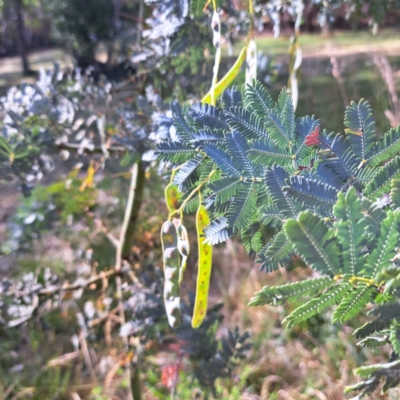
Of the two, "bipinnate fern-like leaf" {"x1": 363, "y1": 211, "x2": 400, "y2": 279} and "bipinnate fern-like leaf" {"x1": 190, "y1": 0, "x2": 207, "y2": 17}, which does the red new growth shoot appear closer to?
"bipinnate fern-like leaf" {"x1": 363, "y1": 211, "x2": 400, "y2": 279}

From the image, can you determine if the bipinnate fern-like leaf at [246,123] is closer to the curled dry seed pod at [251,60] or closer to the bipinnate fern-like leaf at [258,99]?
the bipinnate fern-like leaf at [258,99]

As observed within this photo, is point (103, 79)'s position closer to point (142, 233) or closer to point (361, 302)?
point (361, 302)

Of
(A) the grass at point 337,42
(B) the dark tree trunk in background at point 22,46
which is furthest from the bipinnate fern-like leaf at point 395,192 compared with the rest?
(B) the dark tree trunk in background at point 22,46

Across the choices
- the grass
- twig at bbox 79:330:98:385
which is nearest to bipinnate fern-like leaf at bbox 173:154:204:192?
twig at bbox 79:330:98:385

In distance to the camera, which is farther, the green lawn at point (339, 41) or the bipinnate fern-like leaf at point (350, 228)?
the green lawn at point (339, 41)

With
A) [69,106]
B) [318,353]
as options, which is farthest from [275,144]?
[318,353]

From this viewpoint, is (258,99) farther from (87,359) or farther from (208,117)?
(87,359)
